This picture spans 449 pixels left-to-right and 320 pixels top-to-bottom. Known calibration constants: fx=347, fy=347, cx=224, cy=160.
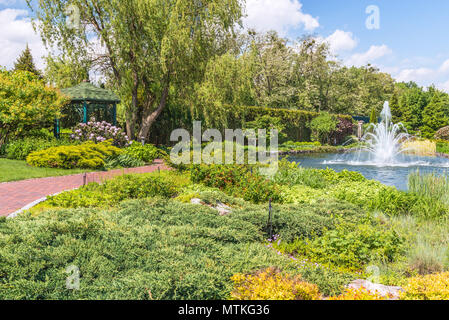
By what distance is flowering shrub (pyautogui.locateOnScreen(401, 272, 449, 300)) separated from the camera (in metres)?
2.72

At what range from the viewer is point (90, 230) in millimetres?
3797

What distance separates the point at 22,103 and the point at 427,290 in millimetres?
13335

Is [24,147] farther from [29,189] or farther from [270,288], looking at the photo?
[270,288]

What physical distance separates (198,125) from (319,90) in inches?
746

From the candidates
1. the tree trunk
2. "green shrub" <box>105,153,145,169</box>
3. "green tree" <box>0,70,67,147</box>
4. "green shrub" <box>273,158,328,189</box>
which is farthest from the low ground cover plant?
the tree trunk

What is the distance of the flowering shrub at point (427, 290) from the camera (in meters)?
2.72

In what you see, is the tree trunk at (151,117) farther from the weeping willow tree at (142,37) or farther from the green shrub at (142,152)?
the green shrub at (142,152)

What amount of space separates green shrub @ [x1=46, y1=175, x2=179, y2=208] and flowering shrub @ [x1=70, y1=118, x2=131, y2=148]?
7.23 m

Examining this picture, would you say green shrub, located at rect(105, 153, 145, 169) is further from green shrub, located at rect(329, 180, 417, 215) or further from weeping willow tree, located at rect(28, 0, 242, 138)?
green shrub, located at rect(329, 180, 417, 215)

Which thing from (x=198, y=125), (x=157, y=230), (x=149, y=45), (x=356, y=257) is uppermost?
(x=149, y=45)

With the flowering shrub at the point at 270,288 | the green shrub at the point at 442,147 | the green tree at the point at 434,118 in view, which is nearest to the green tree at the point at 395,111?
the green tree at the point at 434,118

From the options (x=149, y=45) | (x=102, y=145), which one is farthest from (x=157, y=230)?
(x=149, y=45)
